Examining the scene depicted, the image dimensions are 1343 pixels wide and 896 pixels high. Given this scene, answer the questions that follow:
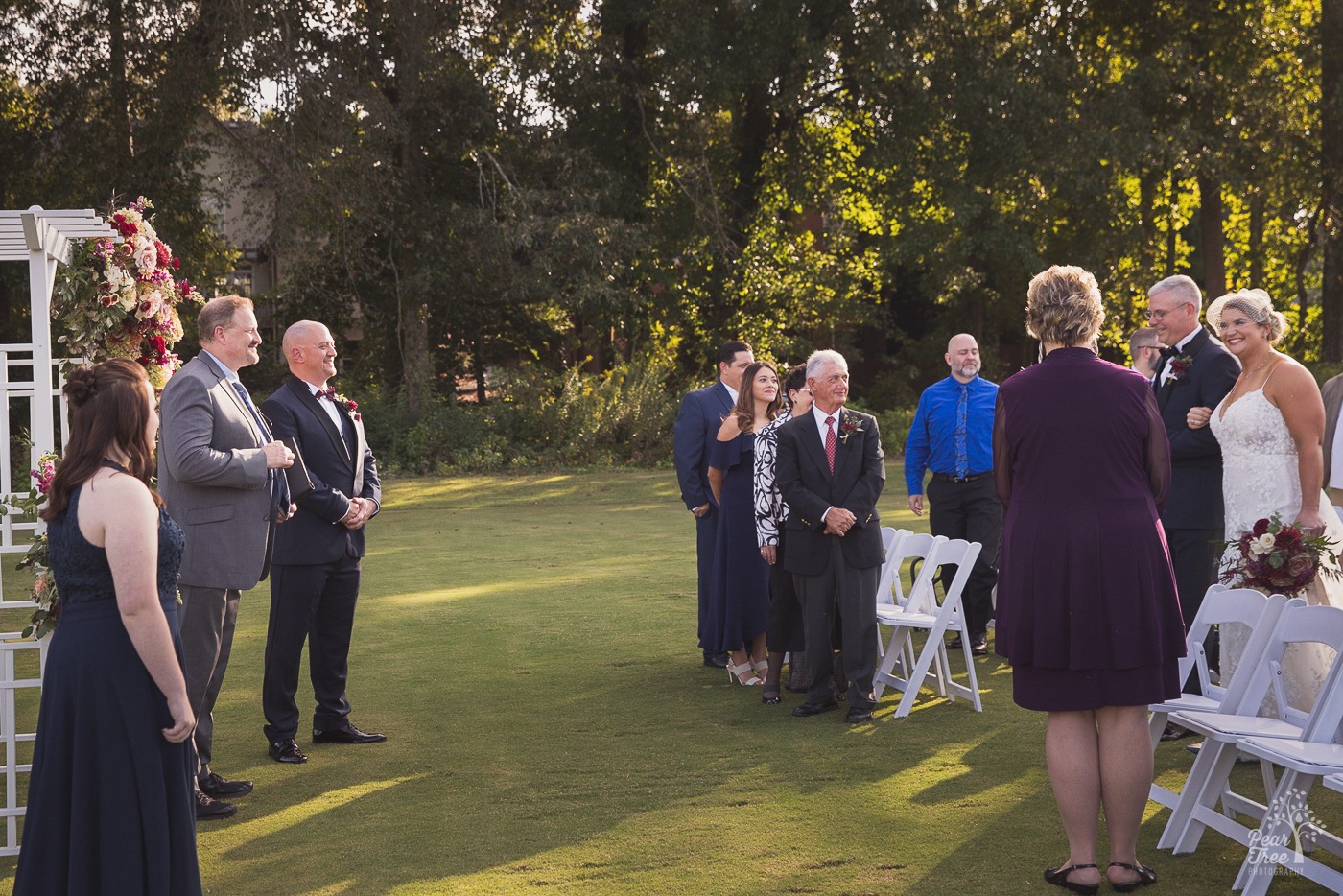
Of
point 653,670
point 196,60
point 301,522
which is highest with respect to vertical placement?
point 196,60

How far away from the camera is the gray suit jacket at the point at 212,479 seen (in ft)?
18.1

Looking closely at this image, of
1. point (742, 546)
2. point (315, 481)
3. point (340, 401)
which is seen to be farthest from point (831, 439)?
point (315, 481)

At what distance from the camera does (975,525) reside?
29.7ft

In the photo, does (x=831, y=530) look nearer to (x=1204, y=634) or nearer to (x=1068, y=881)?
(x=1204, y=634)

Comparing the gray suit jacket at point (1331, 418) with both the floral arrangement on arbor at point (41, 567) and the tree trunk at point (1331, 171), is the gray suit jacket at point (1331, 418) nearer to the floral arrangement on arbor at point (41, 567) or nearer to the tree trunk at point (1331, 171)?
the floral arrangement on arbor at point (41, 567)

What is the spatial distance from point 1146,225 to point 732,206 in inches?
411

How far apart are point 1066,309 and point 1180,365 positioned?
238 centimetres

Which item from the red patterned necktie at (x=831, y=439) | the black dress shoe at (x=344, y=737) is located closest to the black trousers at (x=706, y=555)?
the red patterned necktie at (x=831, y=439)

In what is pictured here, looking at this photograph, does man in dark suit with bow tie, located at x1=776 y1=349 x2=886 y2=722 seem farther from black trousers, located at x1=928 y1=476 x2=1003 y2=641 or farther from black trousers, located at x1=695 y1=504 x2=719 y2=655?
black trousers, located at x1=928 y1=476 x2=1003 y2=641

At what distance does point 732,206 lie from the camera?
30.7 m

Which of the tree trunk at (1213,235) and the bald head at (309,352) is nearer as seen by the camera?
the bald head at (309,352)

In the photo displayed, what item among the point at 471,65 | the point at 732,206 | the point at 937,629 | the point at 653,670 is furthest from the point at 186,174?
the point at 937,629

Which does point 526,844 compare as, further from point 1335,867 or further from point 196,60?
point 196,60

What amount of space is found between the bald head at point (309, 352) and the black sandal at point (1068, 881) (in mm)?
4014
